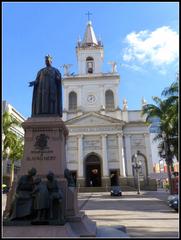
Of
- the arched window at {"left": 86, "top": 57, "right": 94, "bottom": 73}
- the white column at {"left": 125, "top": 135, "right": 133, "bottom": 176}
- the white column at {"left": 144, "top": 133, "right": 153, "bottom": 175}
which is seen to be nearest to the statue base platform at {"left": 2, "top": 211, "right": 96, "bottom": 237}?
the white column at {"left": 125, "top": 135, "right": 133, "bottom": 176}

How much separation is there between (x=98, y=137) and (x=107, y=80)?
11291 mm

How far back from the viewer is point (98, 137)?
49.4 metres

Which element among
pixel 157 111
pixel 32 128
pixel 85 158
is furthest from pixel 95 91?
pixel 32 128

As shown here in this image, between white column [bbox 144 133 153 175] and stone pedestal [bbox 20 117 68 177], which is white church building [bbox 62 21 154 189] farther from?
stone pedestal [bbox 20 117 68 177]

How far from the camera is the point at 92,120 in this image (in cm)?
4938

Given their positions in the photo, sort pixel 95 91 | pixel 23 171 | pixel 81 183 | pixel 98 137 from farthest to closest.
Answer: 1. pixel 95 91
2. pixel 98 137
3. pixel 81 183
4. pixel 23 171

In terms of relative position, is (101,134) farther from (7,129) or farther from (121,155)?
(7,129)

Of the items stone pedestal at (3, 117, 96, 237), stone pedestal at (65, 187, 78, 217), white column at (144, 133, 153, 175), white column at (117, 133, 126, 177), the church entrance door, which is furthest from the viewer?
the church entrance door

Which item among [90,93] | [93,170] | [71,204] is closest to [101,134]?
[93,170]

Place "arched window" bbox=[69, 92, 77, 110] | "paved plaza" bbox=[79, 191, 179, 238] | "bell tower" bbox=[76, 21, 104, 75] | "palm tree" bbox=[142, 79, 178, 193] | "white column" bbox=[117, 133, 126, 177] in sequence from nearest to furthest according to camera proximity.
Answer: "paved plaza" bbox=[79, 191, 179, 238] < "palm tree" bbox=[142, 79, 178, 193] < "white column" bbox=[117, 133, 126, 177] < "arched window" bbox=[69, 92, 77, 110] < "bell tower" bbox=[76, 21, 104, 75]

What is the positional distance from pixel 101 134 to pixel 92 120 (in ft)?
9.38

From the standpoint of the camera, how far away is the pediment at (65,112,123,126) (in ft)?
161

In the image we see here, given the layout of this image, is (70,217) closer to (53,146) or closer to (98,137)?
(53,146)

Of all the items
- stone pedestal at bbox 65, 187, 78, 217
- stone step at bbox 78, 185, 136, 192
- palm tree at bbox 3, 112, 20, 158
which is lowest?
stone step at bbox 78, 185, 136, 192
